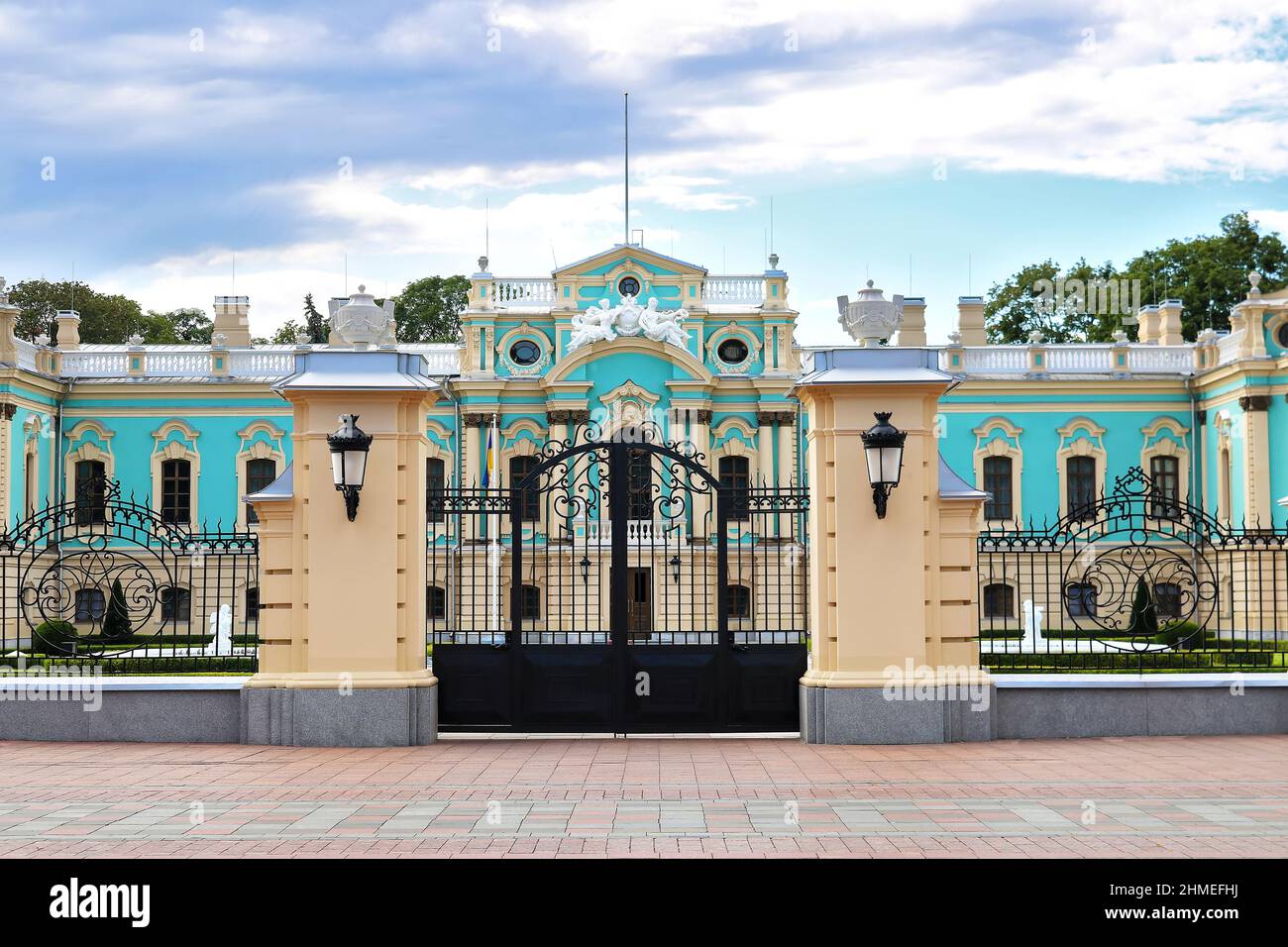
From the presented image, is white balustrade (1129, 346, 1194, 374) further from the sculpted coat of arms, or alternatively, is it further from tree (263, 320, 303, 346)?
tree (263, 320, 303, 346)

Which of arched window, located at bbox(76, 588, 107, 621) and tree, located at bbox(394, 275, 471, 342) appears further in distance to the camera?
tree, located at bbox(394, 275, 471, 342)

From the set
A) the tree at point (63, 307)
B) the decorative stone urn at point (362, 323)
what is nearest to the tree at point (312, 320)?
the tree at point (63, 307)

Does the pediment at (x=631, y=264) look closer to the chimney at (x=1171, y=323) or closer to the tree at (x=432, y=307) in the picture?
the chimney at (x=1171, y=323)

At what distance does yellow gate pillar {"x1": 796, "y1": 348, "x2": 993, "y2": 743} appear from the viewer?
10328 mm

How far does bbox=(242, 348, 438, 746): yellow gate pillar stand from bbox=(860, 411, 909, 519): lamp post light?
3.38 m

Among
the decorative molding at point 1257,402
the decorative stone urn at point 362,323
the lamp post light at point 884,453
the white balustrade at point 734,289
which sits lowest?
the lamp post light at point 884,453

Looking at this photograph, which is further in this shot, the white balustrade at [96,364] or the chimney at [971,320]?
the chimney at [971,320]

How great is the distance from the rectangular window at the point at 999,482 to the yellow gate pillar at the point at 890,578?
75.8ft

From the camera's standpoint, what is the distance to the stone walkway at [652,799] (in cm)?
654

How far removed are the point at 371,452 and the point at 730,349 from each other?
23205 mm

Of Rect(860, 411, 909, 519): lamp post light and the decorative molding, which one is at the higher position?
the decorative molding

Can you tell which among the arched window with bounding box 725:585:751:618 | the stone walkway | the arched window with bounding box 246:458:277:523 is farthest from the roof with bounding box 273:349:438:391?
the arched window with bounding box 246:458:277:523
